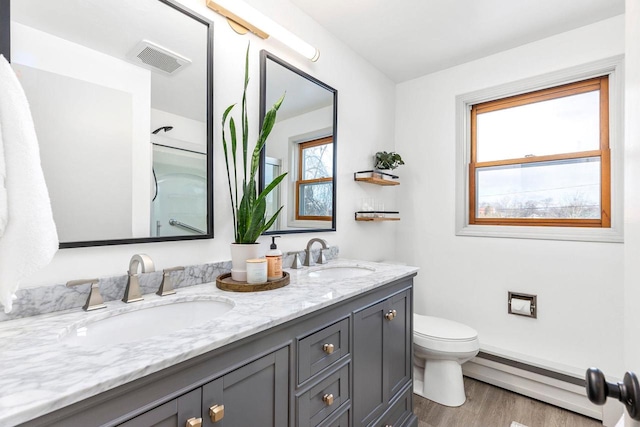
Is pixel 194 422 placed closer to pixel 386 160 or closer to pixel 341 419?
pixel 341 419

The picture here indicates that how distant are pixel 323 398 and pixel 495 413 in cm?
140

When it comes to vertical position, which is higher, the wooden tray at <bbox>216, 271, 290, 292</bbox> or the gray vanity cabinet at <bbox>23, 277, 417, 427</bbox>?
the wooden tray at <bbox>216, 271, 290, 292</bbox>

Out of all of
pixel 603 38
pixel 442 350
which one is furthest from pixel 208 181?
pixel 603 38

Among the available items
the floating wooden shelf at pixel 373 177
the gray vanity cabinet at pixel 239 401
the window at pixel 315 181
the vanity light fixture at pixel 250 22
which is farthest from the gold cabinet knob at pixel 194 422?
the floating wooden shelf at pixel 373 177

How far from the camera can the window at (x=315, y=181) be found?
1.76 m

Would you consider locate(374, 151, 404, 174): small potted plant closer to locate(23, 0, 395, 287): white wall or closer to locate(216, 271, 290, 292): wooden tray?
locate(23, 0, 395, 287): white wall

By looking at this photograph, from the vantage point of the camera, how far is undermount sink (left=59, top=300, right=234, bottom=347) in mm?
819

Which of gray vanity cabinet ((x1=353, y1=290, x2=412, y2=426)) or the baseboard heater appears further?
the baseboard heater

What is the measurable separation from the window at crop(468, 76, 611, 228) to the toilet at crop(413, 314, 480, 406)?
915 millimetres

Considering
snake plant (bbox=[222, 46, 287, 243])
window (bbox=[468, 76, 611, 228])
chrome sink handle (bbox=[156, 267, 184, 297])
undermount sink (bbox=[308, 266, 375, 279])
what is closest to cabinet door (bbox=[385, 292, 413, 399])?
undermount sink (bbox=[308, 266, 375, 279])

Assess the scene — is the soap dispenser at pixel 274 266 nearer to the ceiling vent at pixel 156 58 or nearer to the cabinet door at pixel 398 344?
the cabinet door at pixel 398 344

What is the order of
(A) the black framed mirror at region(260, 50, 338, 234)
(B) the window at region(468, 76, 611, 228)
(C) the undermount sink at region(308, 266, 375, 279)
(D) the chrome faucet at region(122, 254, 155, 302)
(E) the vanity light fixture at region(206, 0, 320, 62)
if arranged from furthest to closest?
(B) the window at region(468, 76, 611, 228)
(C) the undermount sink at region(308, 266, 375, 279)
(A) the black framed mirror at region(260, 50, 338, 234)
(E) the vanity light fixture at region(206, 0, 320, 62)
(D) the chrome faucet at region(122, 254, 155, 302)

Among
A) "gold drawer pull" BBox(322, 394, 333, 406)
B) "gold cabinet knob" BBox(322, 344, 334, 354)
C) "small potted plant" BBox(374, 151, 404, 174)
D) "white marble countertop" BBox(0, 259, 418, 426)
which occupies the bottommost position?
"gold drawer pull" BBox(322, 394, 333, 406)

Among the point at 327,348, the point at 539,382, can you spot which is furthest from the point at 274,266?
the point at 539,382
